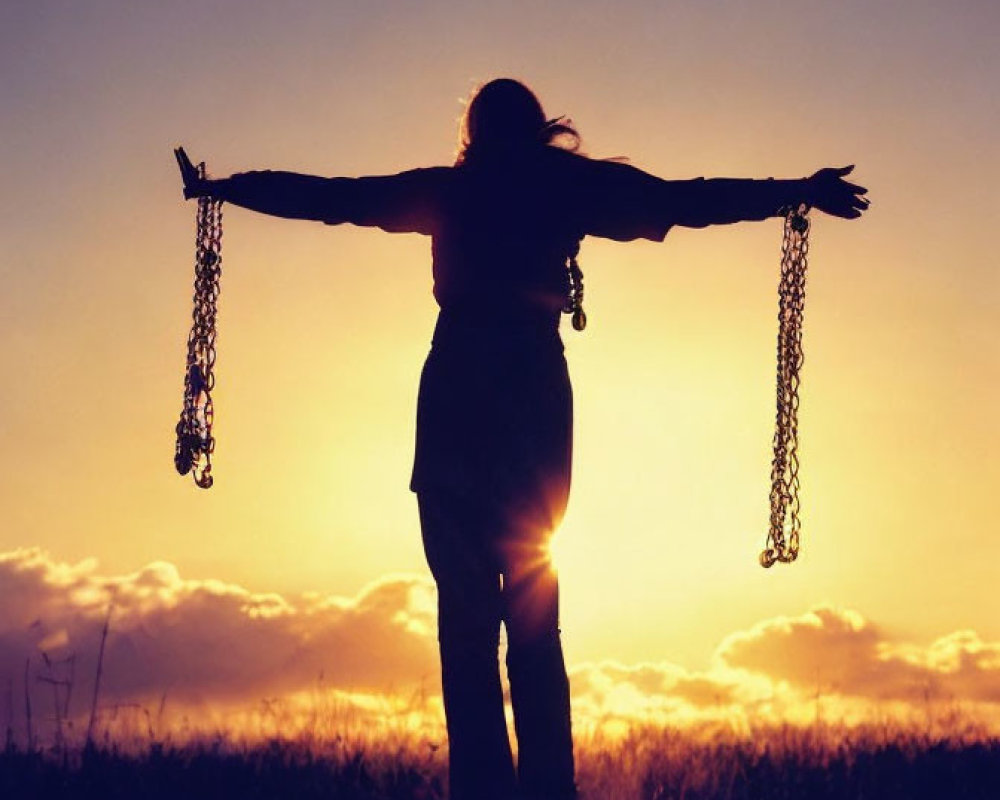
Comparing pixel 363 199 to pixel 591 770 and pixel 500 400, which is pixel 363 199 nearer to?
pixel 500 400

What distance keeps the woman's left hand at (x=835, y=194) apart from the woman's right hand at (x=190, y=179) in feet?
10.6

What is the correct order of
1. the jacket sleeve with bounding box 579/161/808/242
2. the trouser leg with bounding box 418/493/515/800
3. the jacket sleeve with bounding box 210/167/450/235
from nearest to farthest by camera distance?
1. the trouser leg with bounding box 418/493/515/800
2. the jacket sleeve with bounding box 210/167/450/235
3. the jacket sleeve with bounding box 579/161/808/242

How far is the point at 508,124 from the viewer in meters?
7.66

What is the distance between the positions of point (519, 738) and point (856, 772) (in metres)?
2.37

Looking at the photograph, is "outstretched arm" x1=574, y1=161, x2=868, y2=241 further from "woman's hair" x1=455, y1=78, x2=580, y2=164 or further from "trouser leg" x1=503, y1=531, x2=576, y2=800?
"trouser leg" x1=503, y1=531, x2=576, y2=800

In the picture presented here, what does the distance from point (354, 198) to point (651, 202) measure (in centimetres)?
151

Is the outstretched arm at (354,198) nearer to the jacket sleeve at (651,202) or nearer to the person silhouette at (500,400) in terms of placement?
the person silhouette at (500,400)

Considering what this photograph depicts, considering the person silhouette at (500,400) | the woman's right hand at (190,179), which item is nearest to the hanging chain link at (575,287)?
the person silhouette at (500,400)

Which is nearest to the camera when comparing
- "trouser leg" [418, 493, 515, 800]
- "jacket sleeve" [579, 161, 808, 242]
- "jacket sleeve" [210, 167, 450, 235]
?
"trouser leg" [418, 493, 515, 800]

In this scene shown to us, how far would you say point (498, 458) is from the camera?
7.24m

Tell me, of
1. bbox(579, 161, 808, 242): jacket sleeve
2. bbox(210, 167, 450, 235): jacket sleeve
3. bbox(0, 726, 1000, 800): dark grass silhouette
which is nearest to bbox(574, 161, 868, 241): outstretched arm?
bbox(579, 161, 808, 242): jacket sleeve

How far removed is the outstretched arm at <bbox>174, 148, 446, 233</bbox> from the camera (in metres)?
7.51

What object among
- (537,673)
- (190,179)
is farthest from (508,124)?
(537,673)

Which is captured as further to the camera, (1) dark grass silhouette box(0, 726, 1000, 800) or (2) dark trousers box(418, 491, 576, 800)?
(1) dark grass silhouette box(0, 726, 1000, 800)
